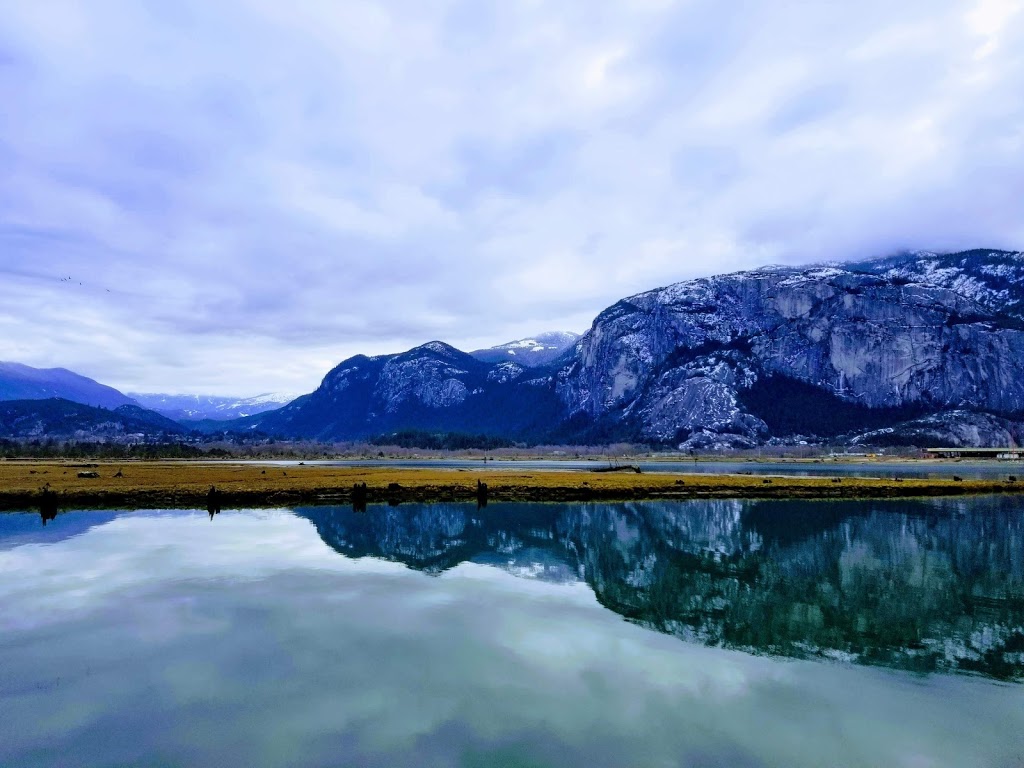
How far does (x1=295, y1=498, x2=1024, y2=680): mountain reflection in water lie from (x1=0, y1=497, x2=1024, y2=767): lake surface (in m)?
0.19

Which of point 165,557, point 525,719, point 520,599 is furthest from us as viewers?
point 165,557

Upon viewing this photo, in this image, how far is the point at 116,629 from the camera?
2011 centimetres

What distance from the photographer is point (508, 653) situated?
18.4 m

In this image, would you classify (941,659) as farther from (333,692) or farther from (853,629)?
(333,692)

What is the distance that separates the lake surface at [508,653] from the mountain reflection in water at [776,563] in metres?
0.19

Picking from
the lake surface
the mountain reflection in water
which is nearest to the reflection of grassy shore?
the mountain reflection in water

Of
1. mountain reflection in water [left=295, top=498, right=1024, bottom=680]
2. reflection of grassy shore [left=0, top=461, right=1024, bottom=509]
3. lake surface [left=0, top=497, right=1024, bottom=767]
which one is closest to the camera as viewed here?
lake surface [left=0, top=497, right=1024, bottom=767]

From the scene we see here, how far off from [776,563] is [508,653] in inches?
770

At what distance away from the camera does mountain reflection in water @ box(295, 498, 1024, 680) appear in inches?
782

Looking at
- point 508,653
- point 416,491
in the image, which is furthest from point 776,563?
point 416,491

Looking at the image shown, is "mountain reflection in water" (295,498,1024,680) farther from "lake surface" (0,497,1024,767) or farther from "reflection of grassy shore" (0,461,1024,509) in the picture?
"reflection of grassy shore" (0,461,1024,509)

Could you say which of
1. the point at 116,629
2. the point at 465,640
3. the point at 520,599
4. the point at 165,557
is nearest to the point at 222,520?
the point at 165,557

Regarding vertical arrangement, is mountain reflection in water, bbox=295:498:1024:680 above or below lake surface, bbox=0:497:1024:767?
below

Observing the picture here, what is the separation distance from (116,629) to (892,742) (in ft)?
74.0
